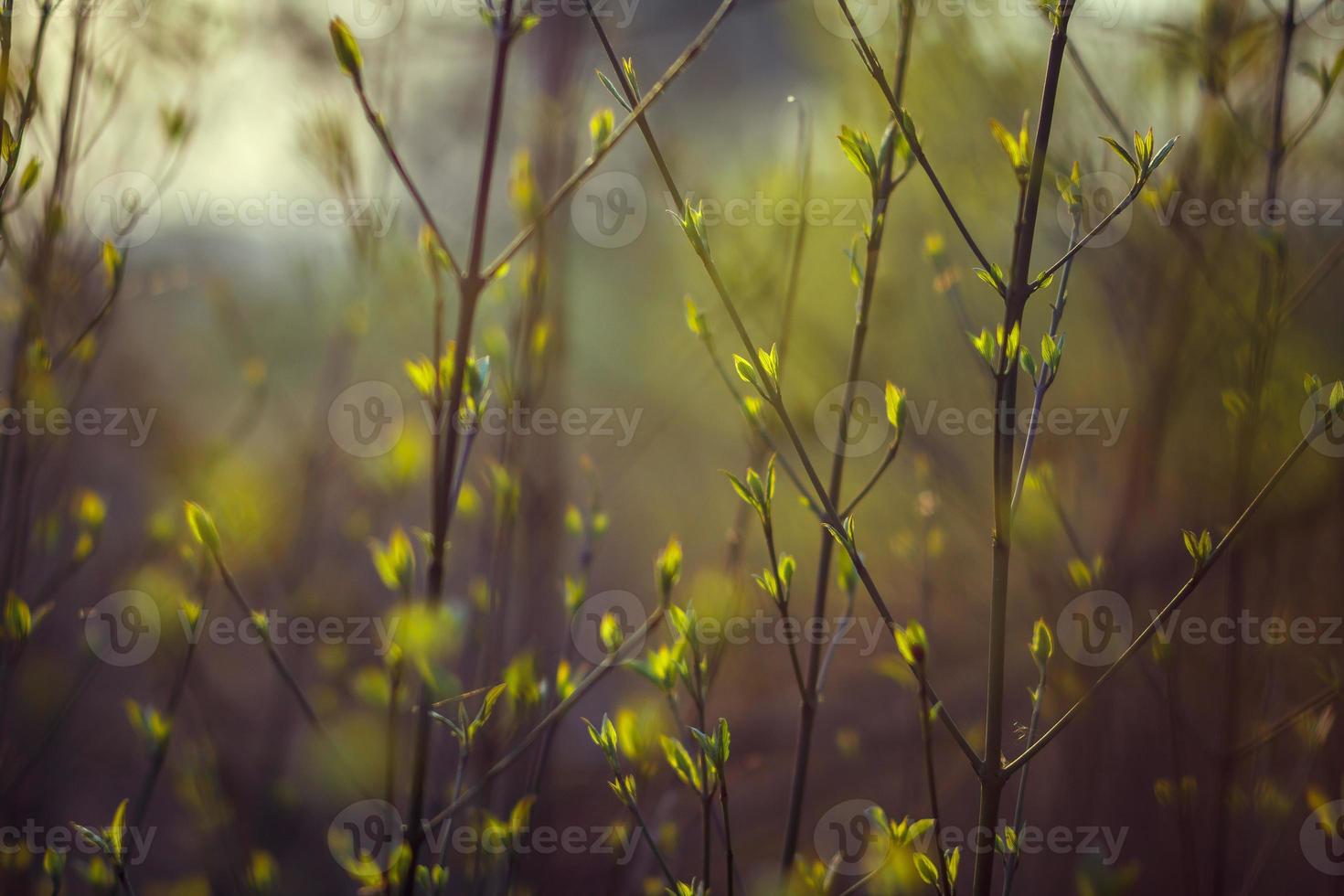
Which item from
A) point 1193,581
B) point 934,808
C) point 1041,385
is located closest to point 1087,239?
point 1041,385

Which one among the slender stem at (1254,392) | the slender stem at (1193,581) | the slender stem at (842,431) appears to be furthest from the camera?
the slender stem at (1254,392)

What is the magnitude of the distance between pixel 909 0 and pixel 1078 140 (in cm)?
154

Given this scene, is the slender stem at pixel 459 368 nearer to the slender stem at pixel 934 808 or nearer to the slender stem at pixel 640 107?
the slender stem at pixel 640 107

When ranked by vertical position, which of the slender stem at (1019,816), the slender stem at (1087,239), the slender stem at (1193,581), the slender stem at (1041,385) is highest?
the slender stem at (1087,239)

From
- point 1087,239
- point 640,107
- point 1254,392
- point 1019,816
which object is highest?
point 640,107

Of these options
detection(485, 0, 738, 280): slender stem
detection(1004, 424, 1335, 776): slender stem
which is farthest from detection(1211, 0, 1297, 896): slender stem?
detection(485, 0, 738, 280): slender stem

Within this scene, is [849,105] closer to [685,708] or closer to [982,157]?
[982,157]

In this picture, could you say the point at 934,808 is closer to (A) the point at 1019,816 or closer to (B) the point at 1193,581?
(A) the point at 1019,816

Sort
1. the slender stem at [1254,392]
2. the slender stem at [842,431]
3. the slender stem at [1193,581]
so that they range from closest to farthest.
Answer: the slender stem at [1193,581] → the slender stem at [842,431] → the slender stem at [1254,392]

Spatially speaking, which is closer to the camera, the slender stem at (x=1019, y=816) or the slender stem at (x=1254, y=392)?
the slender stem at (x=1019, y=816)

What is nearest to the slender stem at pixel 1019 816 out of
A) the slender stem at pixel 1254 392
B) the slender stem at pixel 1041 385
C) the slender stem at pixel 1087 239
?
the slender stem at pixel 1041 385

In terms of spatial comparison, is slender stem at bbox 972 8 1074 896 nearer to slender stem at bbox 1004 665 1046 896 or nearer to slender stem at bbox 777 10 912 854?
slender stem at bbox 1004 665 1046 896

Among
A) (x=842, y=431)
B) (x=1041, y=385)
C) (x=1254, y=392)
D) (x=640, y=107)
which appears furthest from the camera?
(x=1254, y=392)

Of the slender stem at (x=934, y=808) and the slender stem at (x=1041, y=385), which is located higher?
the slender stem at (x=1041, y=385)
